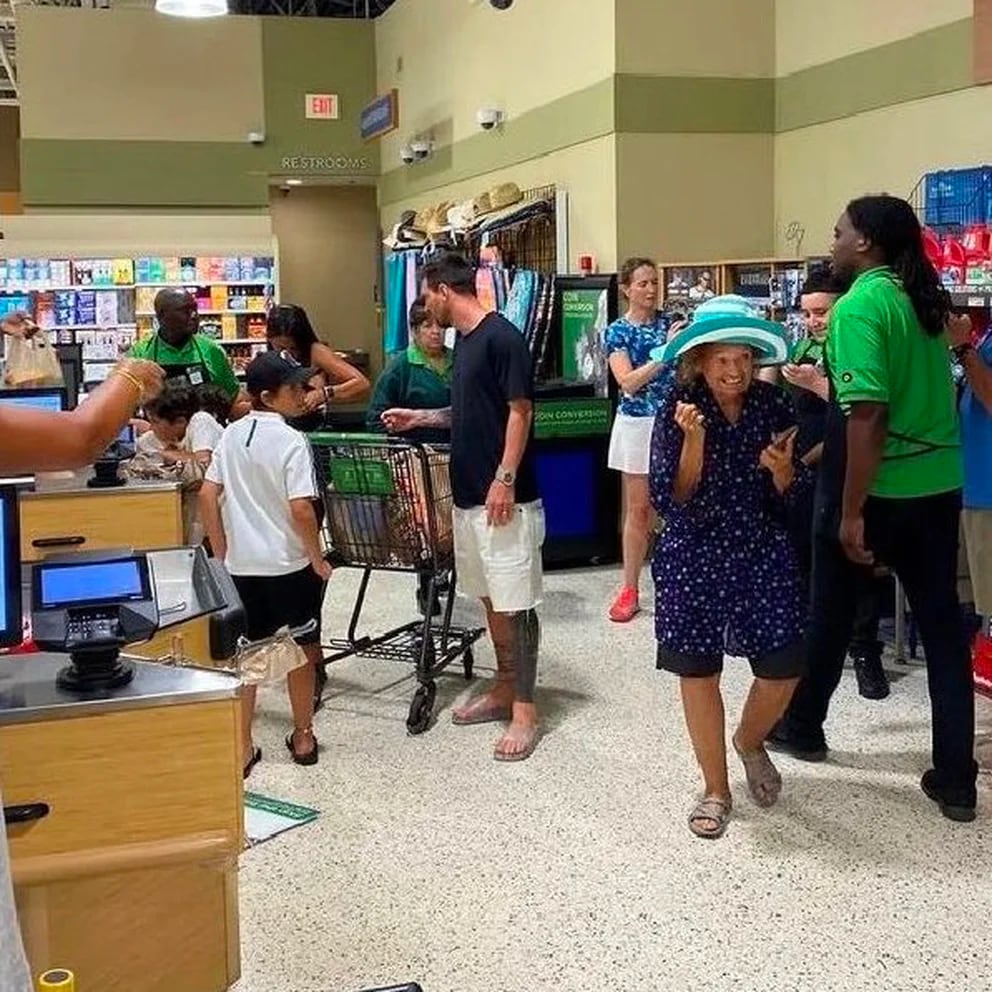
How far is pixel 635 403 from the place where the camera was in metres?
6.02

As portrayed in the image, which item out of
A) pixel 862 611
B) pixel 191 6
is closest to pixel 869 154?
pixel 862 611

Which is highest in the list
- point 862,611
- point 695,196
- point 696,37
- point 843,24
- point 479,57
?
point 479,57

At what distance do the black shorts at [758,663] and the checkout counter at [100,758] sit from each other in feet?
5.02

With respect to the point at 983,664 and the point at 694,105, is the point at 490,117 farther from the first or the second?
the point at 983,664

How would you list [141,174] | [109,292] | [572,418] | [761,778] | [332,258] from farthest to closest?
[332,258] → [141,174] → [109,292] → [572,418] → [761,778]

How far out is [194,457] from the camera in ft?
15.0

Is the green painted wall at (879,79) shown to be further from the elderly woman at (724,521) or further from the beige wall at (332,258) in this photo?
the beige wall at (332,258)

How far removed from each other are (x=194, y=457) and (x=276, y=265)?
8328 millimetres

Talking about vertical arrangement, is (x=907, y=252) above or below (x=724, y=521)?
above

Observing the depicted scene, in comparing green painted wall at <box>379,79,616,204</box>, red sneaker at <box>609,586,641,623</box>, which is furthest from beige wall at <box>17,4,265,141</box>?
red sneaker at <box>609,586,641,623</box>

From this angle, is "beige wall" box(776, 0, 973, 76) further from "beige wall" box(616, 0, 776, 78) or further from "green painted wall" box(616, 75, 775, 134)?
"green painted wall" box(616, 75, 775, 134)

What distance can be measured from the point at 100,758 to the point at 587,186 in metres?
6.45

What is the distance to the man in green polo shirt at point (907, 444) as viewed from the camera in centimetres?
350

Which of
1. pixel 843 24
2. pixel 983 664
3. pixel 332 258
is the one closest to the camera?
pixel 983 664
